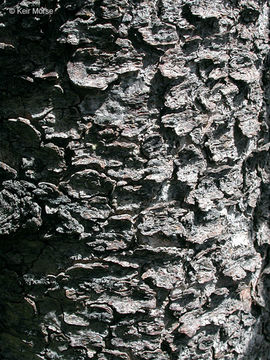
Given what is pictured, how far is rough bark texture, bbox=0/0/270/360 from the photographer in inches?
39.3

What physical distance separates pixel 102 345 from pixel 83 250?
0.27 metres

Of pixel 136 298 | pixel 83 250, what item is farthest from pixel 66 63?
pixel 136 298

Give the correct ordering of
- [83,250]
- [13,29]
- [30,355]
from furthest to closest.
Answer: [30,355]
[83,250]
[13,29]

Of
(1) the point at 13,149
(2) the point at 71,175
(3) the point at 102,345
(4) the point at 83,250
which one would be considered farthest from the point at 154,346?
(1) the point at 13,149

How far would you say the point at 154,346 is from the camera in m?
1.17

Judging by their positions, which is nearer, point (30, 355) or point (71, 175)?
point (71, 175)

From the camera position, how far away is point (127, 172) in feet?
3.47

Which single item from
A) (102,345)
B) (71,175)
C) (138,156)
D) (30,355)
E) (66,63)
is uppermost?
(66,63)

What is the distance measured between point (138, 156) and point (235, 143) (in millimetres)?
296

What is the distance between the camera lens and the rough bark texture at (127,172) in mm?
998

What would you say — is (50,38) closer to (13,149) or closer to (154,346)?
(13,149)

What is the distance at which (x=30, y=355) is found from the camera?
123 centimetres

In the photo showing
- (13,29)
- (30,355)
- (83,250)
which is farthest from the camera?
(30,355)

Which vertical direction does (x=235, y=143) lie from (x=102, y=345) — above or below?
above
